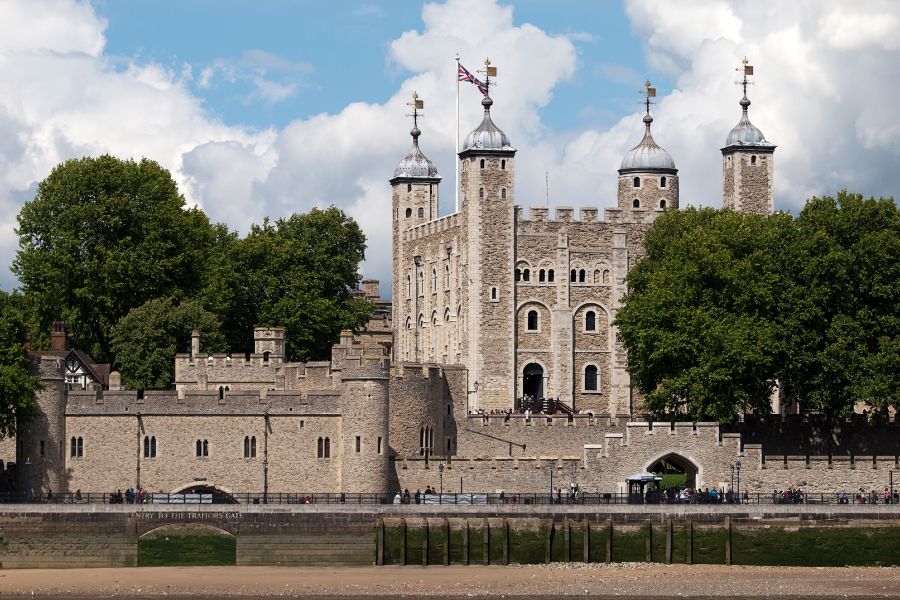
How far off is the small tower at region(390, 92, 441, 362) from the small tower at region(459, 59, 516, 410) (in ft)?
34.9

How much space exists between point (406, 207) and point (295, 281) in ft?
40.2

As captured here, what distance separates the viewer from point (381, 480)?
7931 centimetres

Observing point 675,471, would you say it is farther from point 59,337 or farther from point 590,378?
point 59,337

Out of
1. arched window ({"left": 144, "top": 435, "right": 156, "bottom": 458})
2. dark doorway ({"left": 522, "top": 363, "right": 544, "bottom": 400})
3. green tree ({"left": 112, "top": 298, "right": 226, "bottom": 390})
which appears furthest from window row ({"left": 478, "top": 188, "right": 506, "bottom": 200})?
arched window ({"left": 144, "top": 435, "right": 156, "bottom": 458})

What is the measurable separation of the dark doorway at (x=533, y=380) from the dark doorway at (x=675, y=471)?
2127 cm

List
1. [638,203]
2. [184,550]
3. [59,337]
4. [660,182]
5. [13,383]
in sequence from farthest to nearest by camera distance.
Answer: [660,182] → [638,203] → [59,337] → [13,383] → [184,550]

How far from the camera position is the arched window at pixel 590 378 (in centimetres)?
A: 11081

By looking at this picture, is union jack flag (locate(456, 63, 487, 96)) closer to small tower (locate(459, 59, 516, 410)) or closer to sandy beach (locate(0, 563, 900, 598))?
small tower (locate(459, 59, 516, 410))

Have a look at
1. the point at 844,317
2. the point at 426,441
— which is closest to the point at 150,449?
the point at 426,441

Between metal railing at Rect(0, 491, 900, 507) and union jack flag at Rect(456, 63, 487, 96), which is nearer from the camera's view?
metal railing at Rect(0, 491, 900, 507)

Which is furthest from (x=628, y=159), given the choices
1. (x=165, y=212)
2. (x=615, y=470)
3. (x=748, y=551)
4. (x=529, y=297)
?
(x=748, y=551)

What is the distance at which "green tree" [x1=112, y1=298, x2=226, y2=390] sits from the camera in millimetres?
95375

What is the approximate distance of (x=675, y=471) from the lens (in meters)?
88.5

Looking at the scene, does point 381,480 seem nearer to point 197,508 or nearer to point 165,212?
point 197,508
